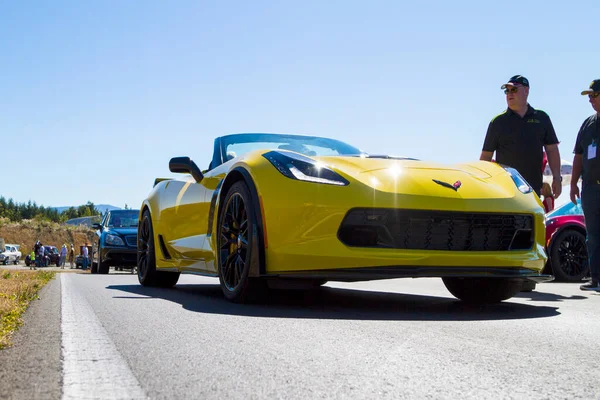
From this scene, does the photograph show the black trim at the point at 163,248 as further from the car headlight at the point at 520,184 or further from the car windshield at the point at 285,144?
the car headlight at the point at 520,184

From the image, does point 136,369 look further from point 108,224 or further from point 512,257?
point 108,224

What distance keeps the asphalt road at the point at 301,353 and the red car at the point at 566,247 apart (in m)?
4.46

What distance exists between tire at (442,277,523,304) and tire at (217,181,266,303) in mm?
1727

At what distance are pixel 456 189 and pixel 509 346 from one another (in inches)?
66.4

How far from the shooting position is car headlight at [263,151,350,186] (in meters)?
4.62

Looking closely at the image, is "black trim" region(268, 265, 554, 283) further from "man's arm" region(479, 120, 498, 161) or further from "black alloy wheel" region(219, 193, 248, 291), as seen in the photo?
"man's arm" region(479, 120, 498, 161)

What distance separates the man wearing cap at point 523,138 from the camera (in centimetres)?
727

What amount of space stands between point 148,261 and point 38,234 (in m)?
76.6

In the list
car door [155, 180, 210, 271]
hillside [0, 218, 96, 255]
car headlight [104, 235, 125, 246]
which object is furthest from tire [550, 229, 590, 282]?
hillside [0, 218, 96, 255]

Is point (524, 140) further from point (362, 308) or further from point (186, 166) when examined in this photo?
point (186, 166)

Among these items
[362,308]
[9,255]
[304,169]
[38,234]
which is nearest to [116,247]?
[362,308]

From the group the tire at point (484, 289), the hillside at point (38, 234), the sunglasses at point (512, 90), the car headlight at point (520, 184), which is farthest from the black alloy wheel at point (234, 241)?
the hillside at point (38, 234)

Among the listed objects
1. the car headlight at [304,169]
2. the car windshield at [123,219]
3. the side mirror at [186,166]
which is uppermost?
the side mirror at [186,166]

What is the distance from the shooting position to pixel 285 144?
21.4 feet
